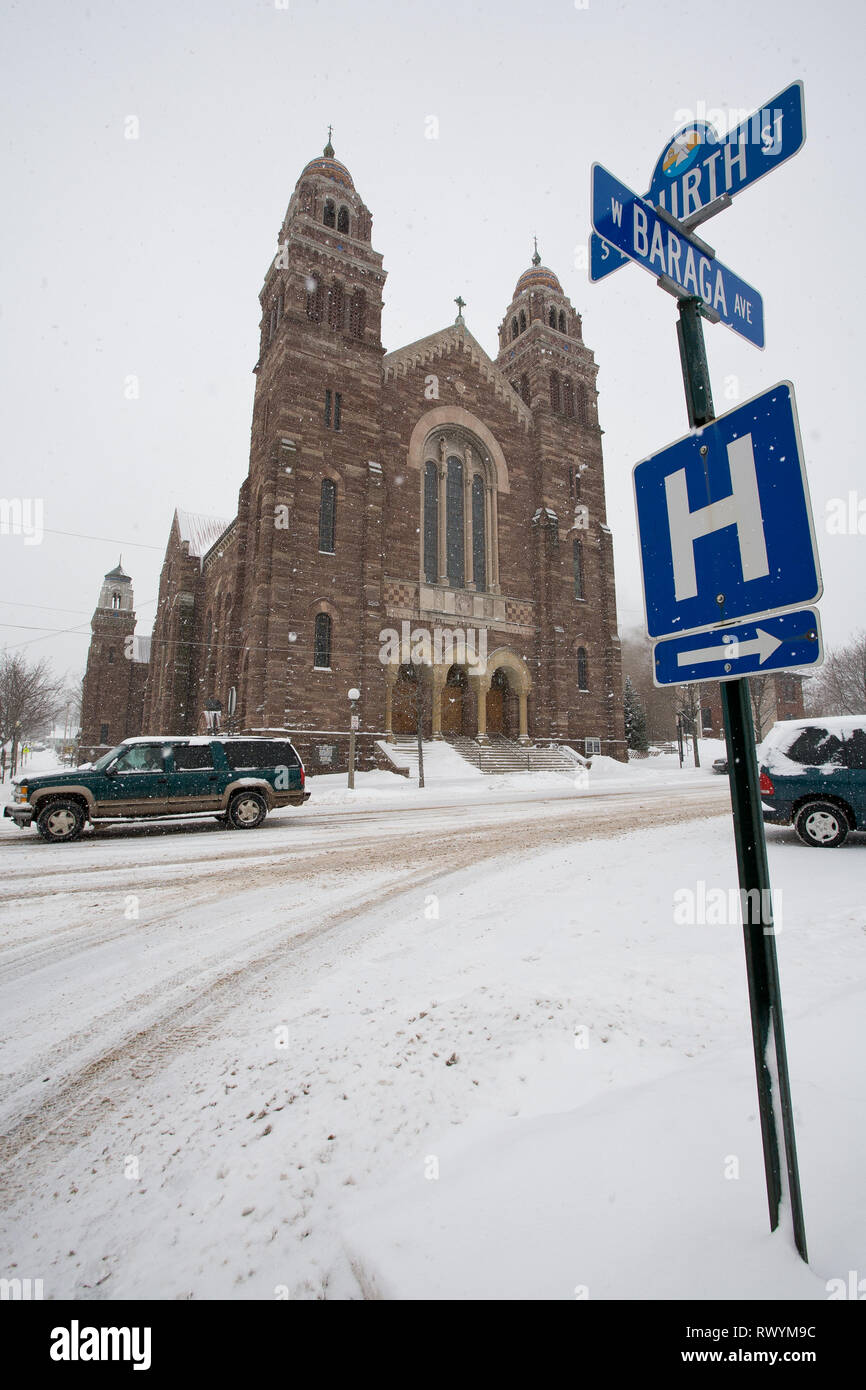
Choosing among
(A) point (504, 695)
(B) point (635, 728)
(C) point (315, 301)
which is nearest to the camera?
(C) point (315, 301)

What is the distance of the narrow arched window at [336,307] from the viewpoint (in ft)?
88.4

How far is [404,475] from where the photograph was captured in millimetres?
28453

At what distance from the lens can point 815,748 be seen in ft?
26.7

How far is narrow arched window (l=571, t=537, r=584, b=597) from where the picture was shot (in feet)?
106

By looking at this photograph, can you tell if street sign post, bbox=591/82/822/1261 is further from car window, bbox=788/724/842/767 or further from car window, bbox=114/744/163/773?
car window, bbox=114/744/163/773

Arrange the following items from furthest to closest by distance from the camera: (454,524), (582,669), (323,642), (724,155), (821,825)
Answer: (582,669)
(454,524)
(323,642)
(821,825)
(724,155)

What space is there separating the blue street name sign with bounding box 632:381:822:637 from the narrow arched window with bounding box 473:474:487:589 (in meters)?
28.2

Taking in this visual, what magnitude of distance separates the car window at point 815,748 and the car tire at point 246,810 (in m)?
9.26

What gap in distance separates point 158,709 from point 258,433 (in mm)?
18741

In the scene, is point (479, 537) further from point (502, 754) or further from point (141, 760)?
point (141, 760)

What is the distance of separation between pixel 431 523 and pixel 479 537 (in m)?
2.89

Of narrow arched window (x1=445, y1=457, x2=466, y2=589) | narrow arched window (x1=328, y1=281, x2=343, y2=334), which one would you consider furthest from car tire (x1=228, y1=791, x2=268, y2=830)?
narrow arched window (x1=328, y1=281, x2=343, y2=334)

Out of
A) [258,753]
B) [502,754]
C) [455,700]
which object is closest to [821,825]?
[258,753]

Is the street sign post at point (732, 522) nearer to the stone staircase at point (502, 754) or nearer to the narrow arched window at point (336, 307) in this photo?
the stone staircase at point (502, 754)
